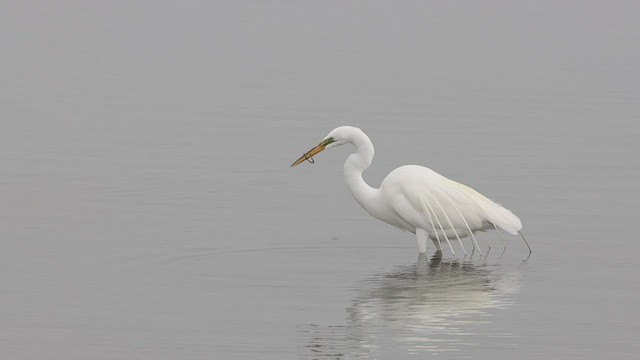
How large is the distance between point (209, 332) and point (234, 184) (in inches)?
259

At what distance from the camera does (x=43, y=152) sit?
21.5 m

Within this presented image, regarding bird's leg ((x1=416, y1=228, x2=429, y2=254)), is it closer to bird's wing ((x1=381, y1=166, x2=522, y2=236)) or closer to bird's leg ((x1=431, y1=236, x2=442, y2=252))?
bird's wing ((x1=381, y1=166, x2=522, y2=236))

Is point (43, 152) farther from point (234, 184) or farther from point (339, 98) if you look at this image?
point (339, 98)

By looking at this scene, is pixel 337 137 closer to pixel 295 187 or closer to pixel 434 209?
pixel 434 209

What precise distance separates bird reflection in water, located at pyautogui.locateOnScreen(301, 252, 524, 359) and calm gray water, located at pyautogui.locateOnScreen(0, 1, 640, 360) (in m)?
0.03

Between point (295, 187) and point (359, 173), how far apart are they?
2.46 metres

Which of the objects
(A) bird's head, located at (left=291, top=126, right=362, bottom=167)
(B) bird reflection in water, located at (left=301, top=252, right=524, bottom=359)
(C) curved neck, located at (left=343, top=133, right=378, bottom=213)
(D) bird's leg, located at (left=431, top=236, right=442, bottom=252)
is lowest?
(B) bird reflection in water, located at (left=301, top=252, right=524, bottom=359)

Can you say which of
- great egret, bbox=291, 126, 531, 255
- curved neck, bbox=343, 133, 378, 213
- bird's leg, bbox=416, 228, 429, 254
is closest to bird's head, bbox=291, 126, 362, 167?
curved neck, bbox=343, 133, 378, 213

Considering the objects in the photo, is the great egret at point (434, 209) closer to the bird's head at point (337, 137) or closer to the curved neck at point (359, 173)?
the curved neck at point (359, 173)

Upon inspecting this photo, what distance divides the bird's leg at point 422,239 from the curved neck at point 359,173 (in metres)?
0.65

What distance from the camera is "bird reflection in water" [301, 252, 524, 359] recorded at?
1338cm

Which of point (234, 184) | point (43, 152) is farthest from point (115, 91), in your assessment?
point (234, 184)

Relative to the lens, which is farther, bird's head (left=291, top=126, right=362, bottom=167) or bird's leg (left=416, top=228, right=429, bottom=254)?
bird's head (left=291, top=126, right=362, bottom=167)

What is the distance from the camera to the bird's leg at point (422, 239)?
56.4 feet
